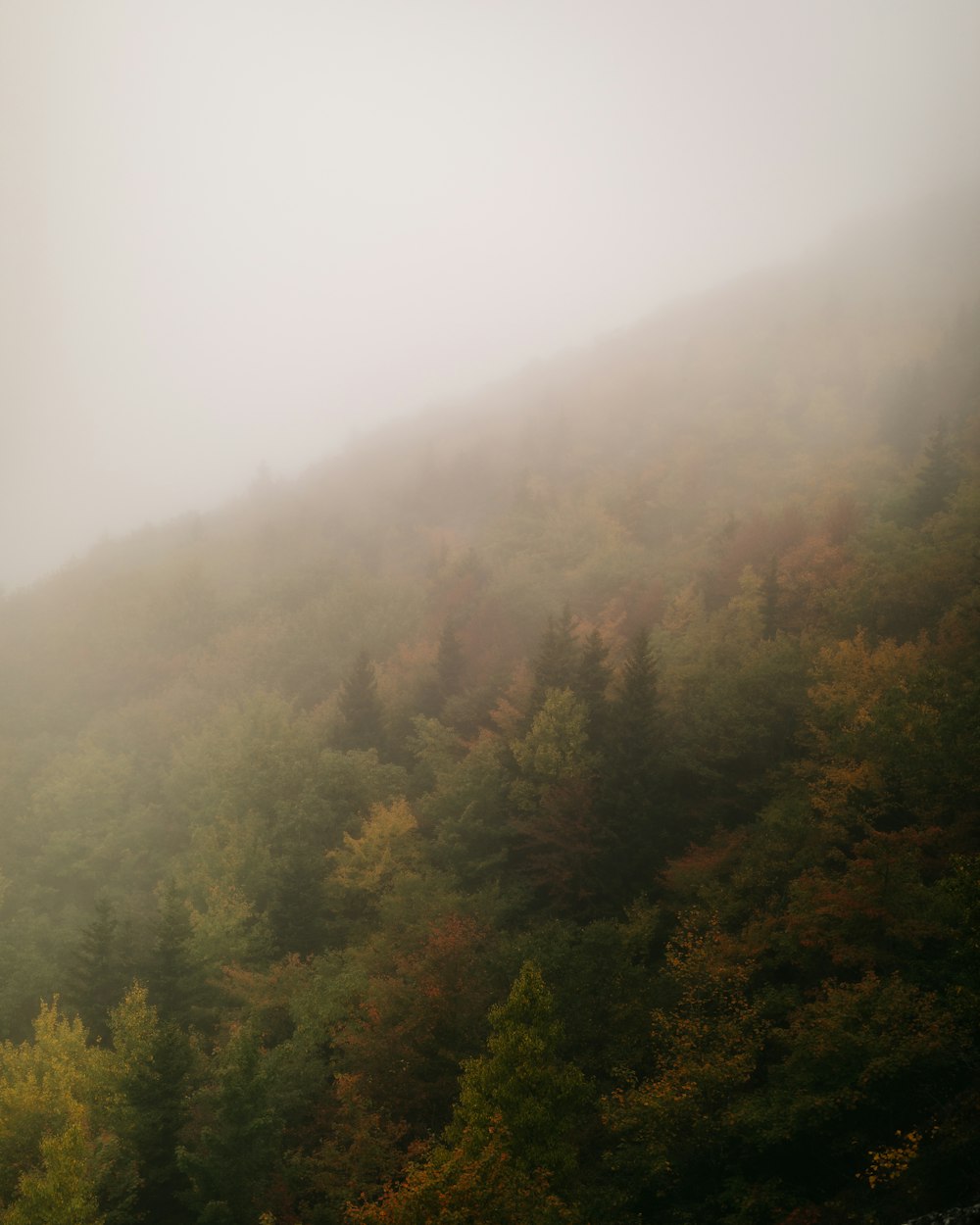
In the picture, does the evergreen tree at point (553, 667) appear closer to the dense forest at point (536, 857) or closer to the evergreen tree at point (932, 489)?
the dense forest at point (536, 857)

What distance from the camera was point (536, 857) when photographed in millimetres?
32031

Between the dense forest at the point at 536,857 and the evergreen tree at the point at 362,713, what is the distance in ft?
1.21

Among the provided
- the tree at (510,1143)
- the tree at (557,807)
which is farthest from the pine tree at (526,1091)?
the tree at (557,807)

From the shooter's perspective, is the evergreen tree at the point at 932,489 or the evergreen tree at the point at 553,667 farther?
the evergreen tree at the point at 932,489

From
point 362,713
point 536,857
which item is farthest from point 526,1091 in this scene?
point 362,713

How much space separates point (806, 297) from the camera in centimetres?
10031

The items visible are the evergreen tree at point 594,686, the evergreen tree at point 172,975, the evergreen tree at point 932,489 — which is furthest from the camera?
the evergreen tree at point 932,489

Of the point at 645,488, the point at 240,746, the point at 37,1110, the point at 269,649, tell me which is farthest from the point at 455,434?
the point at 37,1110

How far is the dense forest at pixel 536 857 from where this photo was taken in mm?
19125

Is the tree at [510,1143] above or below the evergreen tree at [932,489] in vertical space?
below

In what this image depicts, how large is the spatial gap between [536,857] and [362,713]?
62.7ft

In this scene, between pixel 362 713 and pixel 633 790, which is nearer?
pixel 633 790

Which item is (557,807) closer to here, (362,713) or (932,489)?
(362,713)

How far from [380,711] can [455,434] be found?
194 feet
